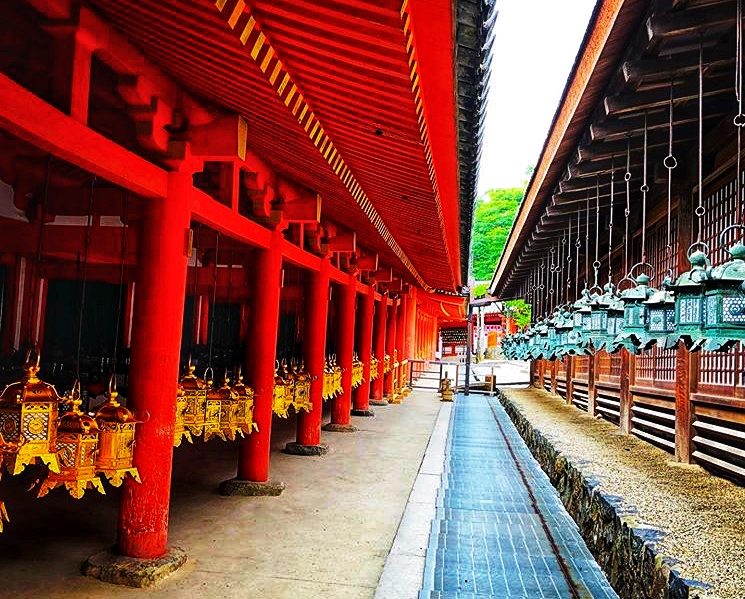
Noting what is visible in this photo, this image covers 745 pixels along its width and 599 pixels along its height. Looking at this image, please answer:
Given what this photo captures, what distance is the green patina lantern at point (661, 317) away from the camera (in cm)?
400

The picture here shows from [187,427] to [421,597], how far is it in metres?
2.62

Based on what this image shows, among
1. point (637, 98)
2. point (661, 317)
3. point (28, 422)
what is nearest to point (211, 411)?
point (28, 422)

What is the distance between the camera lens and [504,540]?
6156 millimetres

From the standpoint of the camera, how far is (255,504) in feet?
21.6

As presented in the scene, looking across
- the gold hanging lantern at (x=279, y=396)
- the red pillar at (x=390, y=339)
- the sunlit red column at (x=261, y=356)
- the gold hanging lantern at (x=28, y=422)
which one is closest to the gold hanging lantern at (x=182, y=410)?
the sunlit red column at (x=261, y=356)

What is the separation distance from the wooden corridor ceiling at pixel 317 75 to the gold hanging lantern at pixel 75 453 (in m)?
2.36

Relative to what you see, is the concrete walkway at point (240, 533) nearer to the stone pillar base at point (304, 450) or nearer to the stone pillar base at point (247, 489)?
the stone pillar base at point (247, 489)

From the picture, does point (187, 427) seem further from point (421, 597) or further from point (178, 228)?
point (421, 597)

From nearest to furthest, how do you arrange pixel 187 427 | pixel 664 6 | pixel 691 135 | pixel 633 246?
pixel 664 6, pixel 187 427, pixel 691 135, pixel 633 246

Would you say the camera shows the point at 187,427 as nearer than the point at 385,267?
Yes

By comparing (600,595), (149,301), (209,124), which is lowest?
(600,595)

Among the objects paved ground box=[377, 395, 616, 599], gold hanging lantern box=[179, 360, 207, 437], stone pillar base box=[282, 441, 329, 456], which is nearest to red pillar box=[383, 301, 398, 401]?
paved ground box=[377, 395, 616, 599]

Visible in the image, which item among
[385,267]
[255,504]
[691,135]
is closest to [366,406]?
[385,267]

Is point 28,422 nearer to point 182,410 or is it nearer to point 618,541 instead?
point 182,410
